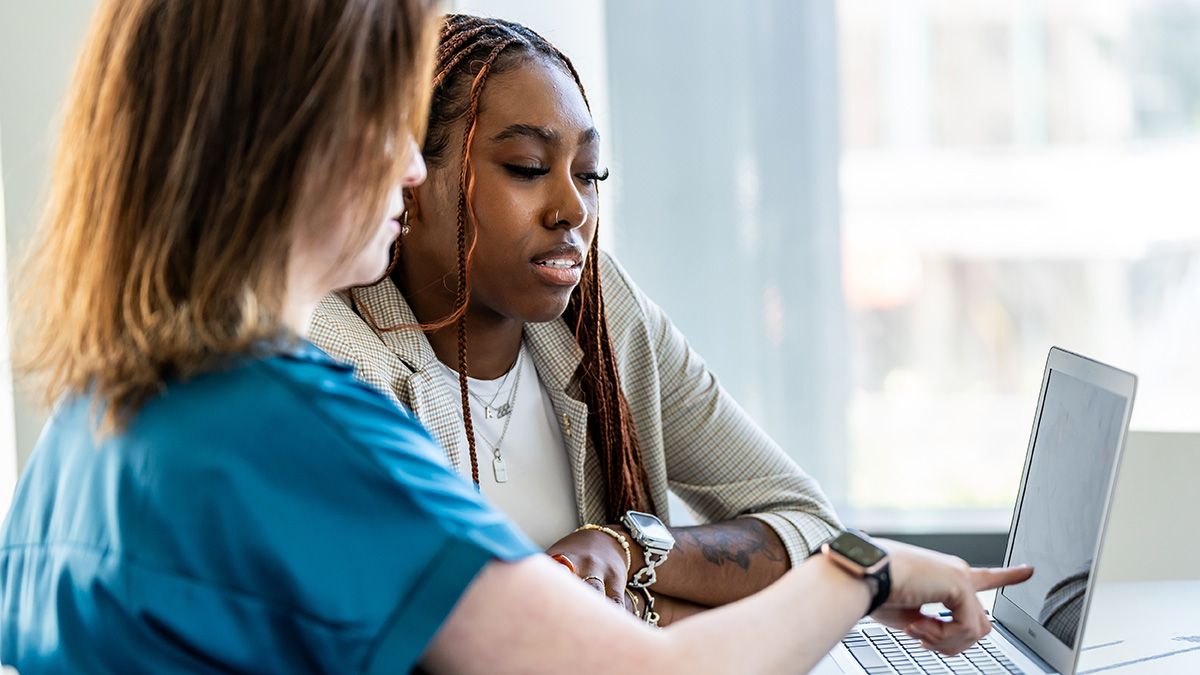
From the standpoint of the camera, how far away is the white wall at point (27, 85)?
70.1 inches

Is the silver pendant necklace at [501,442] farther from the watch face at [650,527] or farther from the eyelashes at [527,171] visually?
the eyelashes at [527,171]

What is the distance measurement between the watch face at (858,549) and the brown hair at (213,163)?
42 centimetres

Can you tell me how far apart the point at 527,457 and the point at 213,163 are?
77cm

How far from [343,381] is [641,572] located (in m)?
0.66

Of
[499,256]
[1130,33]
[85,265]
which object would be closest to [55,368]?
[85,265]

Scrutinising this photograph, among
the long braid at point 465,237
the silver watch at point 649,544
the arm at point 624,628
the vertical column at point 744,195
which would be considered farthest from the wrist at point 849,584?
the vertical column at point 744,195

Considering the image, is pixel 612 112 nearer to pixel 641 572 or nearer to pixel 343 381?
pixel 641 572

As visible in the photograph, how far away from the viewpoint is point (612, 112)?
2152 mm

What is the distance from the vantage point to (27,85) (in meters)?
1.79

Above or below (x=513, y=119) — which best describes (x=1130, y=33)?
above

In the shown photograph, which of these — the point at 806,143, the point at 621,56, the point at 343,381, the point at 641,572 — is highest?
the point at 621,56

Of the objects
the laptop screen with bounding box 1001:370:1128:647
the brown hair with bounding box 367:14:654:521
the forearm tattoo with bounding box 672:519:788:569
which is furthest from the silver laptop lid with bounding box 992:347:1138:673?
the brown hair with bounding box 367:14:654:521

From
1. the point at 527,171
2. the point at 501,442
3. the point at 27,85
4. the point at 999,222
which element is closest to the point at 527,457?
the point at 501,442

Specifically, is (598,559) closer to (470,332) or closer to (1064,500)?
(470,332)
